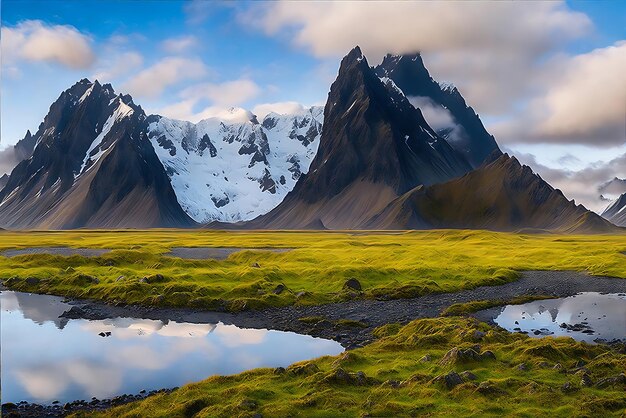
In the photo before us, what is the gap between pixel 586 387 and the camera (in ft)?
96.0

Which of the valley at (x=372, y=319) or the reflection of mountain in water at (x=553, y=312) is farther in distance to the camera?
the reflection of mountain in water at (x=553, y=312)

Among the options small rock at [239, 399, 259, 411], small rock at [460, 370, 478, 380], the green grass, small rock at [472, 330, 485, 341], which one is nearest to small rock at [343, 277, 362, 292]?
small rock at [472, 330, 485, 341]

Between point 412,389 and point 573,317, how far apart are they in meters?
33.4

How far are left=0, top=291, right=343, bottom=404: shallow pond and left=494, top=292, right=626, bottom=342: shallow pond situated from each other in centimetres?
1957

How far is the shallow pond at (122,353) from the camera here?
33188 mm

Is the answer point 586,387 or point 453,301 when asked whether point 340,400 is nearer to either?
point 586,387

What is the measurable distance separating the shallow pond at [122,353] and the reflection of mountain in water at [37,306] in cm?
42

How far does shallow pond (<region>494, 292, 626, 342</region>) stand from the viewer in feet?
153

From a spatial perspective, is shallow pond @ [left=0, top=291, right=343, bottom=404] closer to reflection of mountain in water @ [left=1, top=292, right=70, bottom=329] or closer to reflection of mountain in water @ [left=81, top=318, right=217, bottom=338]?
reflection of mountain in water @ [left=81, top=318, right=217, bottom=338]

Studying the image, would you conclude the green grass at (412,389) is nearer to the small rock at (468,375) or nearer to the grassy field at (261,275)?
the small rock at (468,375)

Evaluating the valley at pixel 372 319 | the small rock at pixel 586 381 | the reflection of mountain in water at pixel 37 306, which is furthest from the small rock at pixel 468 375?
the reflection of mountain in water at pixel 37 306

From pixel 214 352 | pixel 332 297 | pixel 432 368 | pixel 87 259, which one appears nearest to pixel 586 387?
pixel 432 368

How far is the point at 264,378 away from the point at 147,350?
1464 cm

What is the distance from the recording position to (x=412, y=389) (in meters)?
28.7
